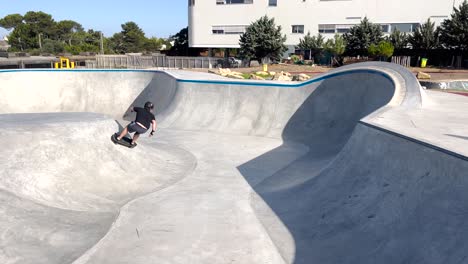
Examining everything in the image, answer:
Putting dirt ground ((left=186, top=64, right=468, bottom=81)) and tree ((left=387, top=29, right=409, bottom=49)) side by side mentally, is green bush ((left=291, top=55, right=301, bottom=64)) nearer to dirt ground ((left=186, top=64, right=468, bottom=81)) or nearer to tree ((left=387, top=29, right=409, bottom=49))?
dirt ground ((left=186, top=64, right=468, bottom=81))

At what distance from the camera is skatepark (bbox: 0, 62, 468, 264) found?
17.0ft

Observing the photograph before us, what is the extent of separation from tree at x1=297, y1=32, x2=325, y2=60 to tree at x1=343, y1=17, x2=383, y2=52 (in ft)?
13.3

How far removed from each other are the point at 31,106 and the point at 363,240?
1872cm

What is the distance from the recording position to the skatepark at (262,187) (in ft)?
17.0

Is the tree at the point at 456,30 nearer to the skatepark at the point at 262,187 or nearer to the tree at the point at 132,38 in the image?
the skatepark at the point at 262,187

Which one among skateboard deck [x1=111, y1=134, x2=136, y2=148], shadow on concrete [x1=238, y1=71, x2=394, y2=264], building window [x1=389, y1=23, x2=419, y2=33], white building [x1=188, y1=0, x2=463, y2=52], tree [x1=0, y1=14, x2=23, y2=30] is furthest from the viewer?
tree [x1=0, y1=14, x2=23, y2=30]

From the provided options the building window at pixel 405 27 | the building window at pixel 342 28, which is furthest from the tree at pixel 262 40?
the building window at pixel 405 27

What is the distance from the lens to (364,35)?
44.3 m

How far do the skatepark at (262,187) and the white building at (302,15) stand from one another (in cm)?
4007

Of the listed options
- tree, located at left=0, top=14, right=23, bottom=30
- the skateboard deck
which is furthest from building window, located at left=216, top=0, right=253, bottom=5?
tree, located at left=0, top=14, right=23, bottom=30

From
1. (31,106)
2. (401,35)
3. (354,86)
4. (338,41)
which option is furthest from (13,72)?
(401,35)

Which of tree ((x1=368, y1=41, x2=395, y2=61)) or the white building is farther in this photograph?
the white building

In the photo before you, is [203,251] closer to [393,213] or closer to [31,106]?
[393,213]

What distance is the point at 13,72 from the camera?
18.7m
